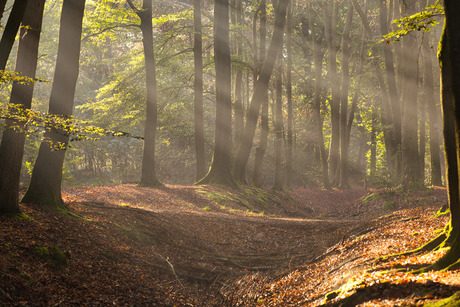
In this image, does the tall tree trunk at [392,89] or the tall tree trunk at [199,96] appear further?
the tall tree trunk at [392,89]

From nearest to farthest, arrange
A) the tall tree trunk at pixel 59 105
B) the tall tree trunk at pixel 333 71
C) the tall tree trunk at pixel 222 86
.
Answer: the tall tree trunk at pixel 59 105, the tall tree trunk at pixel 222 86, the tall tree trunk at pixel 333 71

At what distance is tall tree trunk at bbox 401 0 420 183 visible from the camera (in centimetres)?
1841

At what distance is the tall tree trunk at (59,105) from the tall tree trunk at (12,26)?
7.81 feet

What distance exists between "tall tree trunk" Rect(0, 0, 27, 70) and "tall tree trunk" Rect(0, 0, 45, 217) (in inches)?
24.9

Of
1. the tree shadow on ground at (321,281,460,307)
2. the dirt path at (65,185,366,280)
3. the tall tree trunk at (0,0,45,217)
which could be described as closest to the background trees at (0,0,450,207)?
the dirt path at (65,185,366,280)

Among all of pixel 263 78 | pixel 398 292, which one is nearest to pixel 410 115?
pixel 263 78

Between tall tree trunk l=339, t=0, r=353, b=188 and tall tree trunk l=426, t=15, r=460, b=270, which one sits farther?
tall tree trunk l=339, t=0, r=353, b=188

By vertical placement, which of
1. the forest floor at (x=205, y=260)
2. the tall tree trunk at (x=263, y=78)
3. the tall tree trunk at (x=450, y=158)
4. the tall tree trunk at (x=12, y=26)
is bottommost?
the forest floor at (x=205, y=260)

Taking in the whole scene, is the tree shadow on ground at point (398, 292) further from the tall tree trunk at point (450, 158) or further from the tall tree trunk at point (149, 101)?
the tall tree trunk at point (149, 101)

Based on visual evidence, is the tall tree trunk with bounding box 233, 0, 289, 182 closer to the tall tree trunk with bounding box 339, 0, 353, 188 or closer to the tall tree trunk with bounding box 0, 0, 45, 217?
the tall tree trunk with bounding box 339, 0, 353, 188

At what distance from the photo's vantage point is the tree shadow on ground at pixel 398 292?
466 centimetres

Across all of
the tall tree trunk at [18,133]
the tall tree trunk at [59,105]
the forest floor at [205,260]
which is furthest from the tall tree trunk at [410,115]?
the tall tree trunk at [18,133]

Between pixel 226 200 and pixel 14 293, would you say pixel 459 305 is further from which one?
pixel 226 200

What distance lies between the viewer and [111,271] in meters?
7.45
